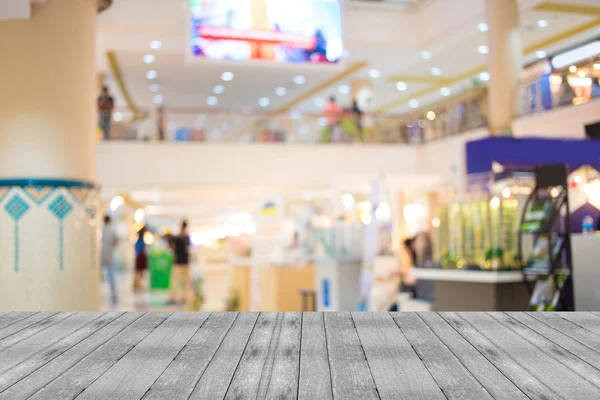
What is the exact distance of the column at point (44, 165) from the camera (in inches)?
232

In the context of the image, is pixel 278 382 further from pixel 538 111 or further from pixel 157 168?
pixel 157 168

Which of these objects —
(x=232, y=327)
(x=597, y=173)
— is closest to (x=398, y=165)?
(x=597, y=173)

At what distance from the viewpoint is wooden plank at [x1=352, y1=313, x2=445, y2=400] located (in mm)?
2064

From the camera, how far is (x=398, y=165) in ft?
59.2

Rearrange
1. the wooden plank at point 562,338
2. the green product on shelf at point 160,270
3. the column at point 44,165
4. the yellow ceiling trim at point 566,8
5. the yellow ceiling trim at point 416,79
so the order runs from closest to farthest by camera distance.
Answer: the wooden plank at point 562,338 → the column at point 44,165 → the yellow ceiling trim at point 566,8 → the green product on shelf at point 160,270 → the yellow ceiling trim at point 416,79

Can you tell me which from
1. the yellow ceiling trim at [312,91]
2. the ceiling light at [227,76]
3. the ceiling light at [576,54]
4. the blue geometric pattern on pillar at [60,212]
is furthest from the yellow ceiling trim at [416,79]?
the blue geometric pattern on pillar at [60,212]

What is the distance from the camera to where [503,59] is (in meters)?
12.9

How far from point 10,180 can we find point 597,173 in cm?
606

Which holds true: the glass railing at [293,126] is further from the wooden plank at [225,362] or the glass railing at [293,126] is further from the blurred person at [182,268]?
the wooden plank at [225,362]

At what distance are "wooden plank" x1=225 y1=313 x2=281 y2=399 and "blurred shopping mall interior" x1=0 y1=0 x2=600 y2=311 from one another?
3.48m

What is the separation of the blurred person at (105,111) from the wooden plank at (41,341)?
13356 millimetres

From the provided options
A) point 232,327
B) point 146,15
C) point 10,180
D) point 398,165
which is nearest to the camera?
point 232,327

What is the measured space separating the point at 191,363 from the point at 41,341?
748 mm

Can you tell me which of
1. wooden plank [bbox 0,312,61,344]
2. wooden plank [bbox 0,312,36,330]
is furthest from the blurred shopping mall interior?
wooden plank [bbox 0,312,61,344]
